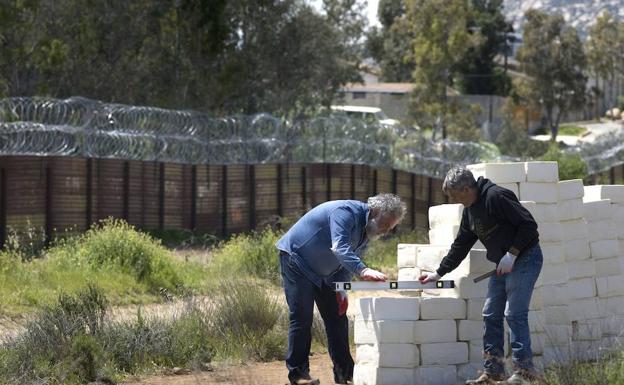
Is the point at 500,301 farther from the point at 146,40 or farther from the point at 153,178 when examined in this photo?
the point at 146,40

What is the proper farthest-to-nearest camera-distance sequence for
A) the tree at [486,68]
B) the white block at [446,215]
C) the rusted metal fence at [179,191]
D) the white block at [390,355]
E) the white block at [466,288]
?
the tree at [486,68], the rusted metal fence at [179,191], the white block at [446,215], the white block at [466,288], the white block at [390,355]

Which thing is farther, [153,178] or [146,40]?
[146,40]

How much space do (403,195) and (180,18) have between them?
32.8ft

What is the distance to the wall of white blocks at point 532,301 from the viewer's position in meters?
10.1

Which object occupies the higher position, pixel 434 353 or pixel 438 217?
pixel 438 217

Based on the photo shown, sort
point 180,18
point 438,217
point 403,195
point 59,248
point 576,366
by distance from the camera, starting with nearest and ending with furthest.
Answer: point 576,366
point 438,217
point 59,248
point 403,195
point 180,18

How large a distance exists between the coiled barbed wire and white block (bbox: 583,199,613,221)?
42.3ft

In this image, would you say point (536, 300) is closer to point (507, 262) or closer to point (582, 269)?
point (582, 269)

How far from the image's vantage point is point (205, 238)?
2573 cm

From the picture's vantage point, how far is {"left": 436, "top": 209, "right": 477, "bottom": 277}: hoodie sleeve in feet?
33.0

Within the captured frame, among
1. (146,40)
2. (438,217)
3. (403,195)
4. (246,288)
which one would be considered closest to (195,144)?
(403,195)

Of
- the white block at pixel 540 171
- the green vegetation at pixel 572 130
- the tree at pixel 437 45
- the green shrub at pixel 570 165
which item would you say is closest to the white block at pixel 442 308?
the white block at pixel 540 171

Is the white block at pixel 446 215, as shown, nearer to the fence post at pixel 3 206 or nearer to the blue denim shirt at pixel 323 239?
the blue denim shirt at pixel 323 239

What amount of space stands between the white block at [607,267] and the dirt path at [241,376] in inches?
106
